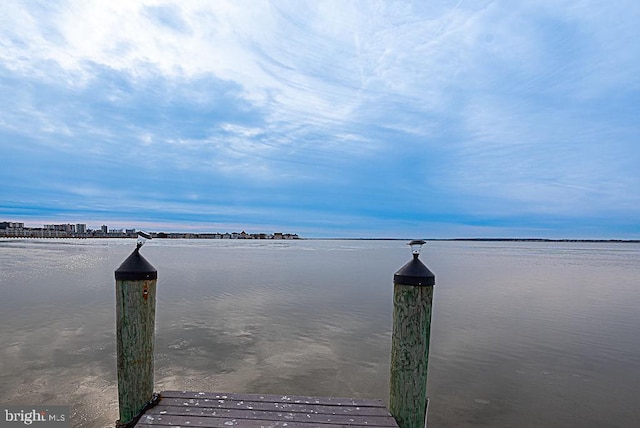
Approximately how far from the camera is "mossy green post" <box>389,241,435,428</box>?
4.28 meters

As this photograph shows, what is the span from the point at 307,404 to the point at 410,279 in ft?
6.12

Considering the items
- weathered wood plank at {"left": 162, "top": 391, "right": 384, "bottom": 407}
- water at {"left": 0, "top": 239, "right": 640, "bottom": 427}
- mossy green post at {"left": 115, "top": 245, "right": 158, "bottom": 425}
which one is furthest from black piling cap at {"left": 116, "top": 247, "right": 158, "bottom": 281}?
water at {"left": 0, "top": 239, "right": 640, "bottom": 427}

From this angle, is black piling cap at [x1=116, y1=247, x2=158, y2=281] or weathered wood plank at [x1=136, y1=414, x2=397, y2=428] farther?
black piling cap at [x1=116, y1=247, x2=158, y2=281]

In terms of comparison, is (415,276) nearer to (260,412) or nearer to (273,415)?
(273,415)

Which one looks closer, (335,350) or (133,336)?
(133,336)

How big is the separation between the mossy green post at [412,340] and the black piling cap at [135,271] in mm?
2747

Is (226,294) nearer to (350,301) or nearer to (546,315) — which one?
(350,301)

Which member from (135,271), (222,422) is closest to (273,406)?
(222,422)

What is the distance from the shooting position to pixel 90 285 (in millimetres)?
17953

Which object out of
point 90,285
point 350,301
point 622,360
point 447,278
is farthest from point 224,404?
point 447,278

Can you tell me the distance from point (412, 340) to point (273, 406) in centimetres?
172

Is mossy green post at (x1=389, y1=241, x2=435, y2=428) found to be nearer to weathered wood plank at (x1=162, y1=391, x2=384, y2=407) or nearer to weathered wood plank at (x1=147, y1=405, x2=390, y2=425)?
weathered wood plank at (x1=147, y1=405, x2=390, y2=425)

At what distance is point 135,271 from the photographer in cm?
438

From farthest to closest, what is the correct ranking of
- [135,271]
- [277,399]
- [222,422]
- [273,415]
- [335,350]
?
[335,350] < [277,399] < [135,271] < [273,415] < [222,422]
